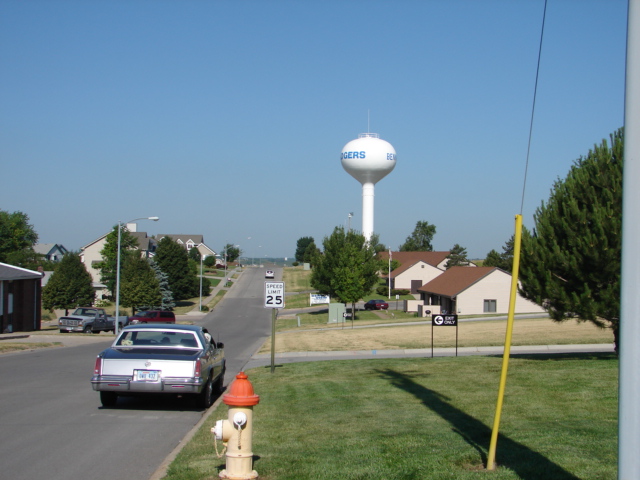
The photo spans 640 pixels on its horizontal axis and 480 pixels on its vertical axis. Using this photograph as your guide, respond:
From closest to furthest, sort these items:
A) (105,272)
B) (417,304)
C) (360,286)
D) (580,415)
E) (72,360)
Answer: (580,415) → (72,360) → (360,286) → (417,304) → (105,272)

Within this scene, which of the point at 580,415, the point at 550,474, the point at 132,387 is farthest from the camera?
the point at 132,387

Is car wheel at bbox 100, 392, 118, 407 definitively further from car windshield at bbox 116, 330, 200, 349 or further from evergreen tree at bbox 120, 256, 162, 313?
evergreen tree at bbox 120, 256, 162, 313

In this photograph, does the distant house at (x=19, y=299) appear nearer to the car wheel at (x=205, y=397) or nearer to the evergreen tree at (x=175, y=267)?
the car wheel at (x=205, y=397)

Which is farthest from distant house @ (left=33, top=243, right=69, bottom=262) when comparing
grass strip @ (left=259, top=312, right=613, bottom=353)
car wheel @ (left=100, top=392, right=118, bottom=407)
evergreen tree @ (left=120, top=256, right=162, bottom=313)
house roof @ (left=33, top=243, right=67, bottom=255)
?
car wheel @ (left=100, top=392, right=118, bottom=407)

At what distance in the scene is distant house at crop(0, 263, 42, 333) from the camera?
41.1m

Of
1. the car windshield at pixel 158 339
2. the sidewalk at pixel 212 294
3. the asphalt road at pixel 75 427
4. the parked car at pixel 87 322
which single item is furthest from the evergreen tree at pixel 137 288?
the car windshield at pixel 158 339

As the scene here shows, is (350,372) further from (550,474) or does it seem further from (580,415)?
(550,474)

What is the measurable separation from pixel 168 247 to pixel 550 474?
76.1 metres

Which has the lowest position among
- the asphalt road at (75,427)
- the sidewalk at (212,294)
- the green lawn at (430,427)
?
the sidewalk at (212,294)

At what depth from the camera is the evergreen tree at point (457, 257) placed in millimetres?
99062

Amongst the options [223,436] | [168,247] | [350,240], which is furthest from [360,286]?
[223,436]

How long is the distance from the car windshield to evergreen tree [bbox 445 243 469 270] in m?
87.4

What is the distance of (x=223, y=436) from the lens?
21.6ft

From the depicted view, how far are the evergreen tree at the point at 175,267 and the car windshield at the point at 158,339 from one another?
66.9m
